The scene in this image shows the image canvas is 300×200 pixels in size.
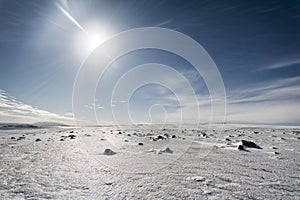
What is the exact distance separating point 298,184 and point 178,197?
2245 mm

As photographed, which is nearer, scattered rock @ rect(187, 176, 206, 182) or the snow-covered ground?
the snow-covered ground

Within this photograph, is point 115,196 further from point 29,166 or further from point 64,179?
point 29,166

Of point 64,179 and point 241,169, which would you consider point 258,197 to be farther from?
point 64,179

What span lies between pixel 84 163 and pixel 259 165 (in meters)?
4.48

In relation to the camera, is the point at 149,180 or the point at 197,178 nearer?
the point at 149,180

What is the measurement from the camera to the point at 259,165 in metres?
5.07

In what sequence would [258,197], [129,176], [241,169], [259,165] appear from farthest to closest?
[259,165] → [241,169] → [129,176] → [258,197]

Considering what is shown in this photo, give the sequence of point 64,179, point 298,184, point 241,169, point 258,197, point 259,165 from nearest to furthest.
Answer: point 258,197
point 298,184
point 64,179
point 241,169
point 259,165

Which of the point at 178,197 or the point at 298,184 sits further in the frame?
the point at 298,184

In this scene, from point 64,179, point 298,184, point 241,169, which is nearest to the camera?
point 298,184

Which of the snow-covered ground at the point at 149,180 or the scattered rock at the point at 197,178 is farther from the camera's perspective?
the scattered rock at the point at 197,178

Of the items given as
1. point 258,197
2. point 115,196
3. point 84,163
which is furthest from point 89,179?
point 258,197

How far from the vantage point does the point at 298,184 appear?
351 centimetres

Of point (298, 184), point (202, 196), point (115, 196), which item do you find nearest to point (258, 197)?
point (202, 196)
